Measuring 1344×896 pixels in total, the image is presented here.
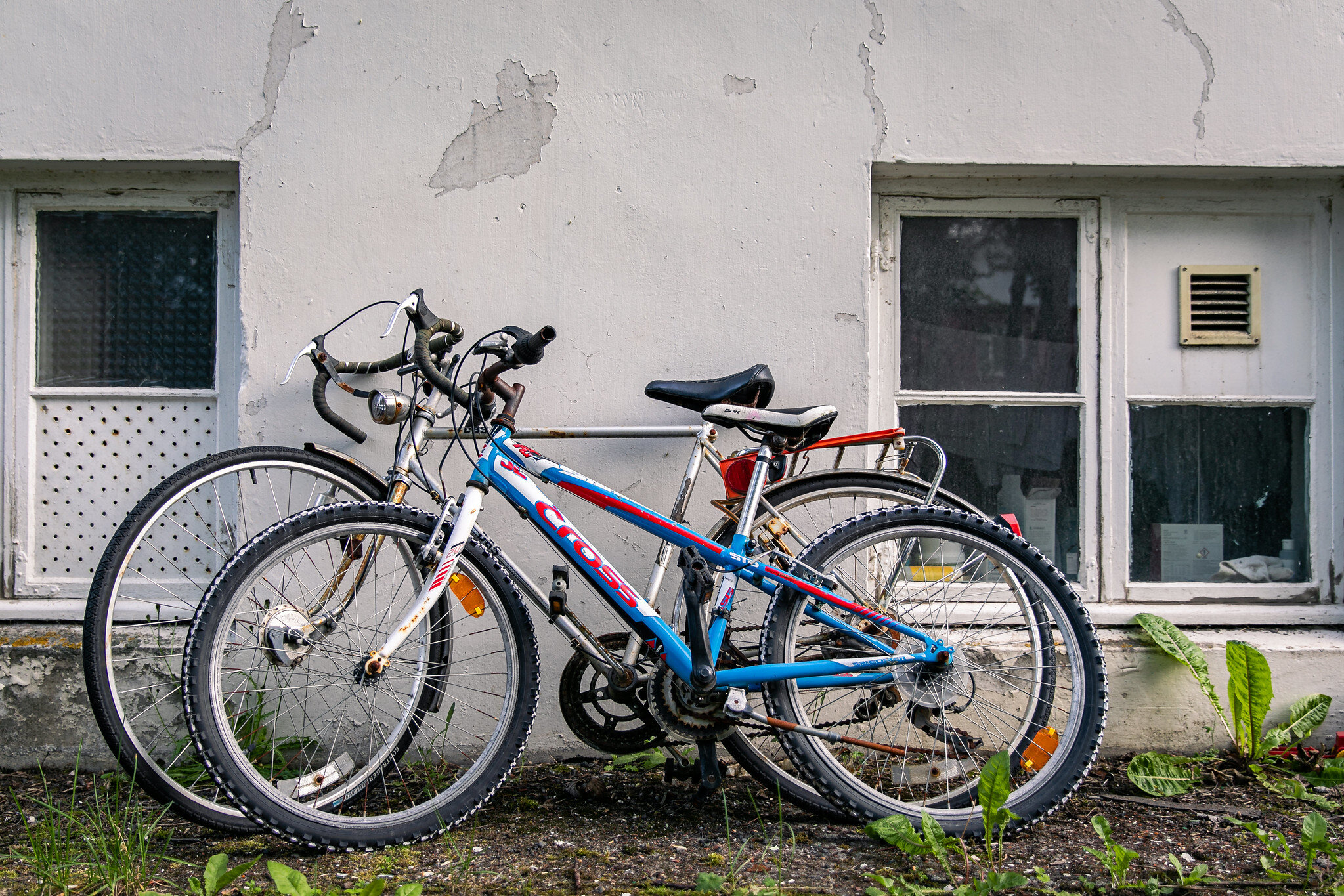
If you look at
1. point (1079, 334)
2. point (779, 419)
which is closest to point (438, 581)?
point (779, 419)

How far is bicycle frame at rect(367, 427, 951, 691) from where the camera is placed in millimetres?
2092

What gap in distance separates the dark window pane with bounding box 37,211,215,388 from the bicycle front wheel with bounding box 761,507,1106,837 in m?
2.16

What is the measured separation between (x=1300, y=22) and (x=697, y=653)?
2.79 m

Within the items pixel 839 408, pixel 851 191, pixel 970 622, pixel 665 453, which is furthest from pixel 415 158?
pixel 970 622

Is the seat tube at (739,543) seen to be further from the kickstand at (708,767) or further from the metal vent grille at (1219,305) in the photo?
the metal vent grille at (1219,305)

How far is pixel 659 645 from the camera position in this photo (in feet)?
7.00

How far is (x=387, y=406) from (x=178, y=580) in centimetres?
129

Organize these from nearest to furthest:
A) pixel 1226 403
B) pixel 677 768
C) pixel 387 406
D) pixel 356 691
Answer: pixel 387 406
pixel 677 768
pixel 356 691
pixel 1226 403

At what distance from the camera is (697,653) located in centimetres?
208

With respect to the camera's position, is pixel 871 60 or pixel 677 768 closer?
pixel 677 768

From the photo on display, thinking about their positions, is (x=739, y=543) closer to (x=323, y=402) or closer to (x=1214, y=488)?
(x=323, y=402)

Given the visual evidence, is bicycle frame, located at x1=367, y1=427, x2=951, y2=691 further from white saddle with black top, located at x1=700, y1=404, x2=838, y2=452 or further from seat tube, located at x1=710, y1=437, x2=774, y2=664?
white saddle with black top, located at x1=700, y1=404, x2=838, y2=452

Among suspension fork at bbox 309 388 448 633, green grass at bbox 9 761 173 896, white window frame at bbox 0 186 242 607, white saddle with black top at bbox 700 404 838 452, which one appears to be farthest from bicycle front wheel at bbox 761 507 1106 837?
white window frame at bbox 0 186 242 607

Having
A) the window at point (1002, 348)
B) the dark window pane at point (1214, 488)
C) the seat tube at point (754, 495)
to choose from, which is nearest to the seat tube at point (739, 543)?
the seat tube at point (754, 495)
